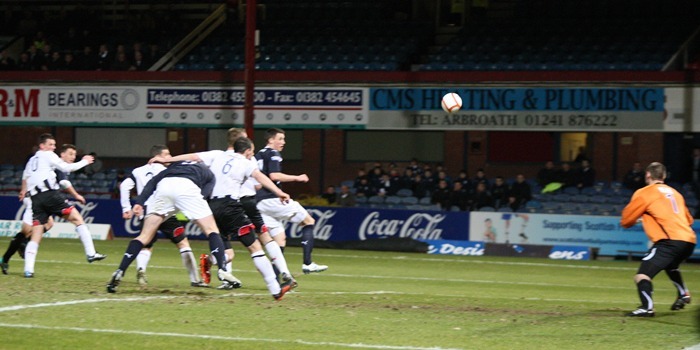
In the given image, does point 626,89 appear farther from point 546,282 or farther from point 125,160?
point 125,160

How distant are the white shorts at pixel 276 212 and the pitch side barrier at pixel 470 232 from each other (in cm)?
926

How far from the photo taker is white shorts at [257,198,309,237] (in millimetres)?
16875

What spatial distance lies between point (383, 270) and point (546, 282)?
10.5 feet

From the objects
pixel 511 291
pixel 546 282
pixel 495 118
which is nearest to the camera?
pixel 511 291

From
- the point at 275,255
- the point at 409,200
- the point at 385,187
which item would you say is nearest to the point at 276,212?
the point at 275,255

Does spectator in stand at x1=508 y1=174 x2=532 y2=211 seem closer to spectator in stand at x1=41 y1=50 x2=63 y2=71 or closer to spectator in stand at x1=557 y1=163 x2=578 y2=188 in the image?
spectator in stand at x1=557 y1=163 x2=578 y2=188

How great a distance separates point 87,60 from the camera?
32781mm

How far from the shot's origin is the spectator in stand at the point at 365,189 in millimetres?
28484

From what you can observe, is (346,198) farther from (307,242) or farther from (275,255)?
(275,255)

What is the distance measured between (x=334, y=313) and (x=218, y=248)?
2567 mm

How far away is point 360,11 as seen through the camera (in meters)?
36.2

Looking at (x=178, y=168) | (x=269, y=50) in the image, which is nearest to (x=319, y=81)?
(x=269, y=50)


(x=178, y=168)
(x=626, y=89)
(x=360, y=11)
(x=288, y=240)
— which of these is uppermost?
(x=360, y=11)

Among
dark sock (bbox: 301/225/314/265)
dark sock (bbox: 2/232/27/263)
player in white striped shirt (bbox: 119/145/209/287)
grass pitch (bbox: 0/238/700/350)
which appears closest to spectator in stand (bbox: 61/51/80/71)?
grass pitch (bbox: 0/238/700/350)
